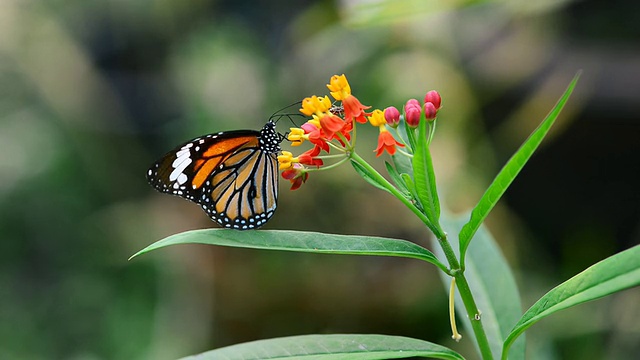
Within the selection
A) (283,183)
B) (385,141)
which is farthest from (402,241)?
(283,183)

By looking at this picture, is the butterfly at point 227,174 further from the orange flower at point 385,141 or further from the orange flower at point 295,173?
the orange flower at point 385,141

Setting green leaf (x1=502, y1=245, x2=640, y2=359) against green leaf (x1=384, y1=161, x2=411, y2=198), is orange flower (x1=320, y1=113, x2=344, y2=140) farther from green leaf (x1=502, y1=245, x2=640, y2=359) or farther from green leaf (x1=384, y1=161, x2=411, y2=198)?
green leaf (x1=502, y1=245, x2=640, y2=359)

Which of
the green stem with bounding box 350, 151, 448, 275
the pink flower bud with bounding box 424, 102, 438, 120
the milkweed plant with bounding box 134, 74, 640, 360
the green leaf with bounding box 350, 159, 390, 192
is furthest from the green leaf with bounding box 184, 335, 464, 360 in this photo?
the pink flower bud with bounding box 424, 102, 438, 120

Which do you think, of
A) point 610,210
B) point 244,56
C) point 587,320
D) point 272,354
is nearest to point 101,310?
point 244,56

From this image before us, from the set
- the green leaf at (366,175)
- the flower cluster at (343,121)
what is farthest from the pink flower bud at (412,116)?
the green leaf at (366,175)

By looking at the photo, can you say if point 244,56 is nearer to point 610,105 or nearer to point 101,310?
point 101,310

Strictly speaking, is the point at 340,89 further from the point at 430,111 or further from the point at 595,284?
the point at 595,284
